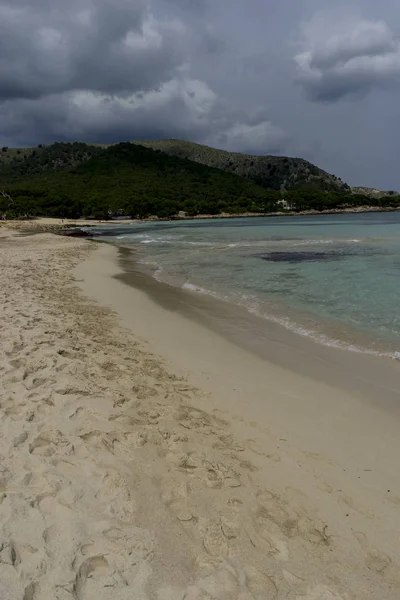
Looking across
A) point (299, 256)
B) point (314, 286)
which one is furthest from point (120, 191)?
point (314, 286)

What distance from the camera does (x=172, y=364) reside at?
24.1 feet

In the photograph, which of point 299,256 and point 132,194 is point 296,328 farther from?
point 132,194

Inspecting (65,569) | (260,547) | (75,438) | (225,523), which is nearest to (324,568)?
(260,547)

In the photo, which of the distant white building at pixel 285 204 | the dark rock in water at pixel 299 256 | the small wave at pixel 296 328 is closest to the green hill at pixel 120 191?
the distant white building at pixel 285 204

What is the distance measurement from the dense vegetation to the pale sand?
320 ft

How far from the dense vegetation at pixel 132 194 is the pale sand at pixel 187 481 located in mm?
97544

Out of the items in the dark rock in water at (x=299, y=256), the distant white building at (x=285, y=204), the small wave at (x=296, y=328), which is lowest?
the small wave at (x=296, y=328)

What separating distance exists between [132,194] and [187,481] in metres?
141

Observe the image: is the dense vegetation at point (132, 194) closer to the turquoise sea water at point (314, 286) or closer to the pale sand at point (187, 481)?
the turquoise sea water at point (314, 286)

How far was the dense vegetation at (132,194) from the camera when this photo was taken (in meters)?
111

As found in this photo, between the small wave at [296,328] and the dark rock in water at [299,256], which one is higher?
the dark rock in water at [299,256]

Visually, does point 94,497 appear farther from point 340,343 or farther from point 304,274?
point 304,274

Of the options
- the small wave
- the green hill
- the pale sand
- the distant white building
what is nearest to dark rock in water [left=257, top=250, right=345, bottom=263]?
the small wave

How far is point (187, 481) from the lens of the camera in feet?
12.5
